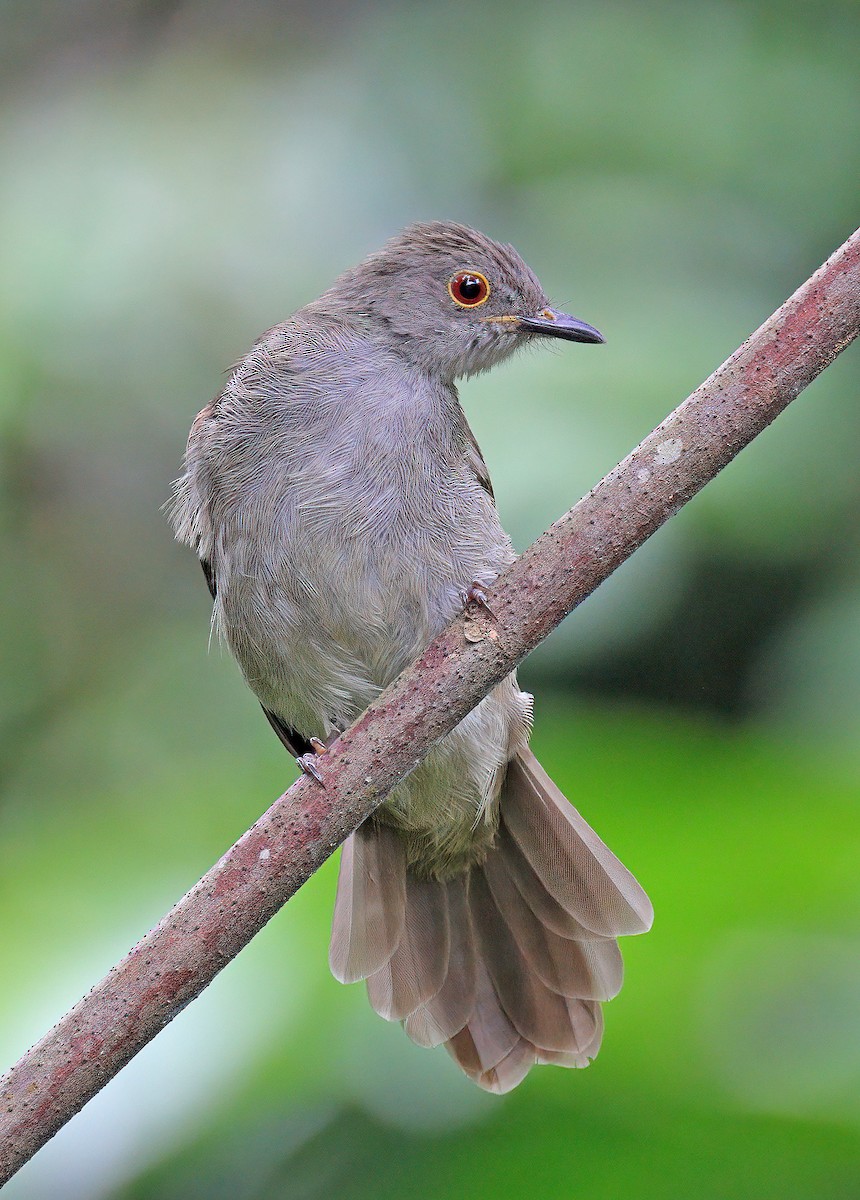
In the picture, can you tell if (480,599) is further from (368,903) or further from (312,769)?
(368,903)

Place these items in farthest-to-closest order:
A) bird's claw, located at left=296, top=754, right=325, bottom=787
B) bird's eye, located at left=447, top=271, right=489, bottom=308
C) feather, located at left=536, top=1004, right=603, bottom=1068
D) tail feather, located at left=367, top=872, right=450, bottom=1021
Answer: bird's eye, located at left=447, top=271, right=489, bottom=308, tail feather, located at left=367, top=872, right=450, bottom=1021, feather, located at left=536, top=1004, right=603, bottom=1068, bird's claw, located at left=296, top=754, right=325, bottom=787

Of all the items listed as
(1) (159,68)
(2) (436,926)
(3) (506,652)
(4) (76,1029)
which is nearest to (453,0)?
(1) (159,68)

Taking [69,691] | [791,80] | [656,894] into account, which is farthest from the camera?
[791,80]

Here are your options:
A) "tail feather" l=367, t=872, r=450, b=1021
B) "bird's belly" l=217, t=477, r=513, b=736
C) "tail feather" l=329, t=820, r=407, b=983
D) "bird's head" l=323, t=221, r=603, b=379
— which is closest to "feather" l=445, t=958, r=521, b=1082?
"tail feather" l=367, t=872, r=450, b=1021

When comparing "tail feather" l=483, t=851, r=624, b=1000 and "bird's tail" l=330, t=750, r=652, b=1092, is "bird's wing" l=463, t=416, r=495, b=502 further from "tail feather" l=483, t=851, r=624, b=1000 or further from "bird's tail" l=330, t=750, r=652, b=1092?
"tail feather" l=483, t=851, r=624, b=1000

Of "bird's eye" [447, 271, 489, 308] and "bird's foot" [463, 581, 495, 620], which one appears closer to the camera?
"bird's foot" [463, 581, 495, 620]

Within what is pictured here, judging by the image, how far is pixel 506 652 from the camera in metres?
2.25

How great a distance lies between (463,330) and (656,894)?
4.86 ft

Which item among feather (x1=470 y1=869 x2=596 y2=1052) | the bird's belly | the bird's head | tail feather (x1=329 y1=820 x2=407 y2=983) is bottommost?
feather (x1=470 y1=869 x2=596 y2=1052)

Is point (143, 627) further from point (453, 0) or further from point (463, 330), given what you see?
point (453, 0)

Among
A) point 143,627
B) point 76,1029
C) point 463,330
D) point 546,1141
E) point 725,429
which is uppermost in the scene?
point 463,330

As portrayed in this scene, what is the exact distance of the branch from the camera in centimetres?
214

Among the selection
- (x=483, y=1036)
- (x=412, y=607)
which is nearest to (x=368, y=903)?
(x=483, y=1036)

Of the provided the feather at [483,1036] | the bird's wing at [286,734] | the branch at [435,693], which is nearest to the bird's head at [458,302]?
the bird's wing at [286,734]
